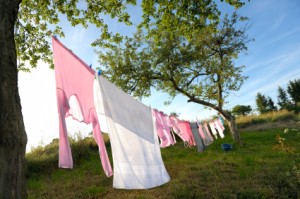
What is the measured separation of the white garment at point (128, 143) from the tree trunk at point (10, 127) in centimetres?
101

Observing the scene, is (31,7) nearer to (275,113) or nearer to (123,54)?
(123,54)

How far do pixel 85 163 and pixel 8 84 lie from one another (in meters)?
7.47

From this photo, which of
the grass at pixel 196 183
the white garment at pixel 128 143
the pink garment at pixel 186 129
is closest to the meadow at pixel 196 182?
the grass at pixel 196 183

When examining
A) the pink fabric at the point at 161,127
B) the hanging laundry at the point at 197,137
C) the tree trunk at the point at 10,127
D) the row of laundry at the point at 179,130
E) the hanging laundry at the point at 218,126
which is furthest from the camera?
the hanging laundry at the point at 218,126

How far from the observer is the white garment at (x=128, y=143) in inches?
130

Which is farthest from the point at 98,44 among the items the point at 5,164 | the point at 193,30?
the point at 5,164

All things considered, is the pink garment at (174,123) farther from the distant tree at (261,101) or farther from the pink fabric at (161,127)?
the distant tree at (261,101)

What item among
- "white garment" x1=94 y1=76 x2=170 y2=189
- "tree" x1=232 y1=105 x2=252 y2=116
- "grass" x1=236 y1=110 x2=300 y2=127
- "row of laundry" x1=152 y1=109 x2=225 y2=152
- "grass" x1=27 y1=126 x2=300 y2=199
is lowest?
"grass" x1=27 y1=126 x2=300 y2=199

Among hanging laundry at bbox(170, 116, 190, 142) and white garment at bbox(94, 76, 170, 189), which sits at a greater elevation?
hanging laundry at bbox(170, 116, 190, 142)

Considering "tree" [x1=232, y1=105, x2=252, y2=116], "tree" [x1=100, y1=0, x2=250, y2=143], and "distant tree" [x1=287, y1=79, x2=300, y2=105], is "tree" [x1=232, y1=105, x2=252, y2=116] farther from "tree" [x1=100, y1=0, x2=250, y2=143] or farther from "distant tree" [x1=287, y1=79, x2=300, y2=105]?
"tree" [x1=100, y1=0, x2=250, y2=143]

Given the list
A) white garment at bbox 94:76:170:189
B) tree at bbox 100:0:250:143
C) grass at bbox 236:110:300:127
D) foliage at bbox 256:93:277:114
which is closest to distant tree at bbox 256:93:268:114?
foliage at bbox 256:93:277:114

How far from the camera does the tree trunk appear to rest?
106 inches

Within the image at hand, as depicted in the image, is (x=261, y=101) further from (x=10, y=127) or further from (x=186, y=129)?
(x=10, y=127)

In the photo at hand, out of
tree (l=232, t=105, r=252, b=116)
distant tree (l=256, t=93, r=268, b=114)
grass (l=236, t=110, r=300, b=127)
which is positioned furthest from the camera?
distant tree (l=256, t=93, r=268, b=114)
